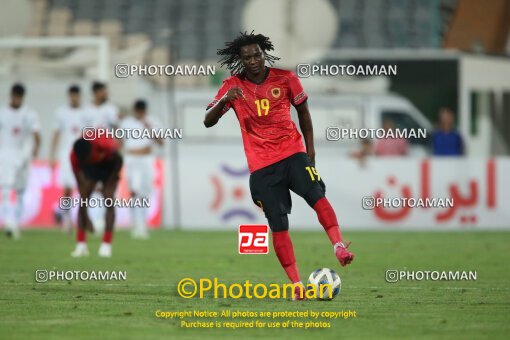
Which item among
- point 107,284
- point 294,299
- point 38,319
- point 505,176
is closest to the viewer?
point 38,319

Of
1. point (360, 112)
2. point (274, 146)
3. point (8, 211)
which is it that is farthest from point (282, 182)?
point (360, 112)

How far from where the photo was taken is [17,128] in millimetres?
23594

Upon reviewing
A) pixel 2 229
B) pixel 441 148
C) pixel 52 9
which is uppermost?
pixel 52 9

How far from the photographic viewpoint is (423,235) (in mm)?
24188

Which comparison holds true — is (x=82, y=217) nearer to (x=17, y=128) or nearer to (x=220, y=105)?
(x=17, y=128)

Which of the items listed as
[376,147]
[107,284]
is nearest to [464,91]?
[376,147]

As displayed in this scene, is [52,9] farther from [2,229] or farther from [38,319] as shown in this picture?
[38,319]

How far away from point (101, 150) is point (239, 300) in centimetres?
614

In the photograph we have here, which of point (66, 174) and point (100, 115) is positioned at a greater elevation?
point (100, 115)

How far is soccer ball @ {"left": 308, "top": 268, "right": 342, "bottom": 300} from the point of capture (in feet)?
37.8

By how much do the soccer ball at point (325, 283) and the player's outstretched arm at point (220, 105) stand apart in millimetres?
1651

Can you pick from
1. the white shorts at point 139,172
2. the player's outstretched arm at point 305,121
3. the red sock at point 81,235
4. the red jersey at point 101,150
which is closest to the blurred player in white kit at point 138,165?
the white shorts at point 139,172

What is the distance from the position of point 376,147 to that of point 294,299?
1601cm

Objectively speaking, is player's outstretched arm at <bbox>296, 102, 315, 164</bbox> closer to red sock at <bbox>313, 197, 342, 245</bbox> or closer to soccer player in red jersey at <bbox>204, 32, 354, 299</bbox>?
soccer player in red jersey at <bbox>204, 32, 354, 299</bbox>
